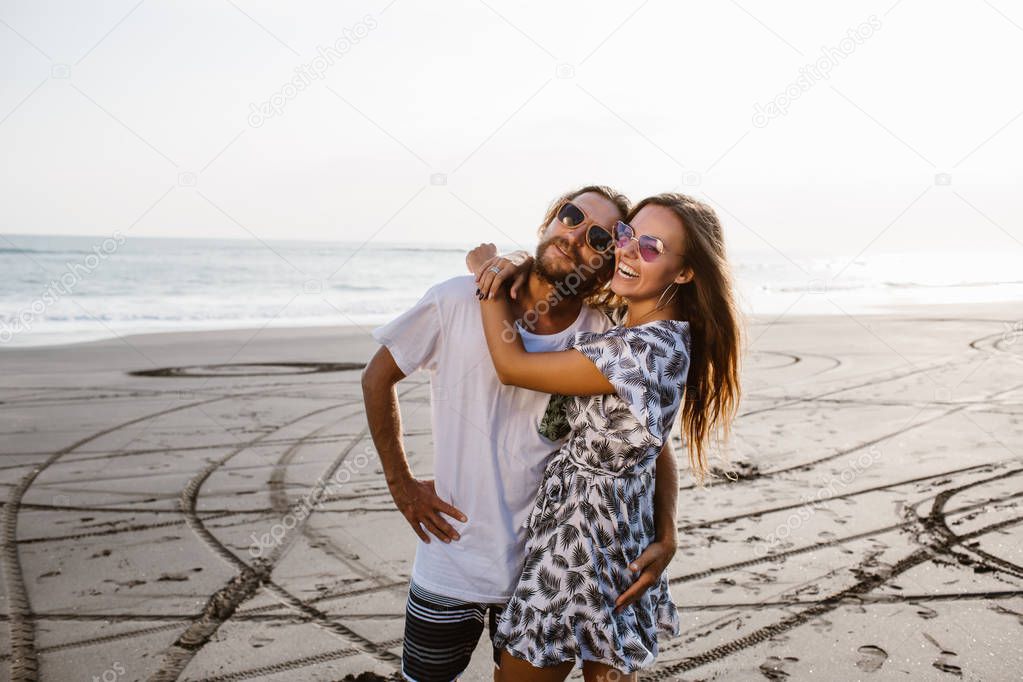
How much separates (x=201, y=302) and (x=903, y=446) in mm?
22253

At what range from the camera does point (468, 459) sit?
2479 millimetres

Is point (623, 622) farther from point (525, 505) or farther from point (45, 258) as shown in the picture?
point (45, 258)

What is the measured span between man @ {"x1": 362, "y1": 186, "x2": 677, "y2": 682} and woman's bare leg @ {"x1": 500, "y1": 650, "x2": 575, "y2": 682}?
0.56 ft

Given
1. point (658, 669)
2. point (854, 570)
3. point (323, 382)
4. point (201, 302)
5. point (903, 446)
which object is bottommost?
point (658, 669)

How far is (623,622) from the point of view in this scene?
2.33 meters

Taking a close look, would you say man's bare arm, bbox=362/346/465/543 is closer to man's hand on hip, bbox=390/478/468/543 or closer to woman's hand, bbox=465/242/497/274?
man's hand on hip, bbox=390/478/468/543

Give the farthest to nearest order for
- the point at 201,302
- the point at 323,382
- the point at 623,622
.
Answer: the point at 201,302 → the point at 323,382 → the point at 623,622

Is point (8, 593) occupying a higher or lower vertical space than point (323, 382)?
lower

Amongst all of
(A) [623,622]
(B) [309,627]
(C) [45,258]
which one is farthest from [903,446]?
(C) [45,258]

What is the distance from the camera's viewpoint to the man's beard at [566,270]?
101 inches

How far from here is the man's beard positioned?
257 centimetres

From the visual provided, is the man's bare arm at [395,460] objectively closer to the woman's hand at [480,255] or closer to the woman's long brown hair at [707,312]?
the woman's hand at [480,255]

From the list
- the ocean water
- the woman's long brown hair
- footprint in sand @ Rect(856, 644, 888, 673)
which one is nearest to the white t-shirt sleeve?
the woman's long brown hair

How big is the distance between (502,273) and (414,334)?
313 millimetres
